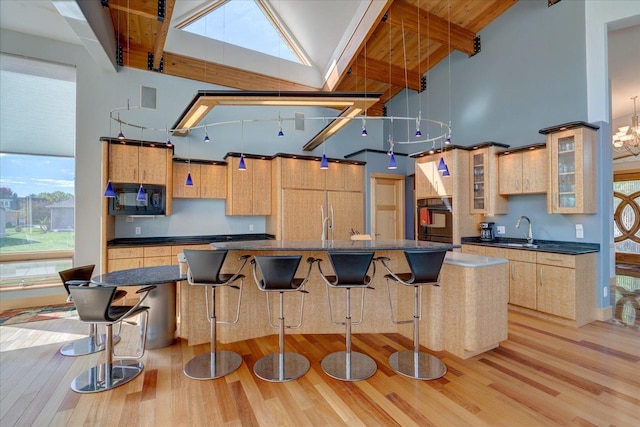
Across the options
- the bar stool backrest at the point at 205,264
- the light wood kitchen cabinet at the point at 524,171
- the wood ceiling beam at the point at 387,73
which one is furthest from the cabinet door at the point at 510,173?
the bar stool backrest at the point at 205,264

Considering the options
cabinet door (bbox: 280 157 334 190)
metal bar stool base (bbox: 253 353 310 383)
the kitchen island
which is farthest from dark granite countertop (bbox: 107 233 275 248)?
metal bar stool base (bbox: 253 353 310 383)

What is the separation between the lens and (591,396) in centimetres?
216

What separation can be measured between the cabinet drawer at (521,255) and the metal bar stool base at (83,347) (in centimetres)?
509

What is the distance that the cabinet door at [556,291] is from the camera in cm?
352

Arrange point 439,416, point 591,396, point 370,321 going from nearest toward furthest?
1. point 439,416
2. point 591,396
3. point 370,321

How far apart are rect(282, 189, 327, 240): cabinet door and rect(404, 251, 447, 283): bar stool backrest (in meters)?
3.21

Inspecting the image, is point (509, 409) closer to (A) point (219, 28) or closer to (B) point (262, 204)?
(B) point (262, 204)

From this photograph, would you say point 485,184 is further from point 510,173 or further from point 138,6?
point 138,6

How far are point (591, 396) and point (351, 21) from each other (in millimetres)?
5564

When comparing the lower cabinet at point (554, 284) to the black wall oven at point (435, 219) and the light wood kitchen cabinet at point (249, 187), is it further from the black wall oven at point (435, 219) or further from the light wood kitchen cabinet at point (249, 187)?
the light wood kitchen cabinet at point (249, 187)

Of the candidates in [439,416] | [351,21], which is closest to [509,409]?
[439,416]

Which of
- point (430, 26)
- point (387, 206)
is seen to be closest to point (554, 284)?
point (387, 206)

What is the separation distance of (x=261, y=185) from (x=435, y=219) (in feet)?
10.7

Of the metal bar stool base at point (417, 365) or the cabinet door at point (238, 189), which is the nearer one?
the metal bar stool base at point (417, 365)
